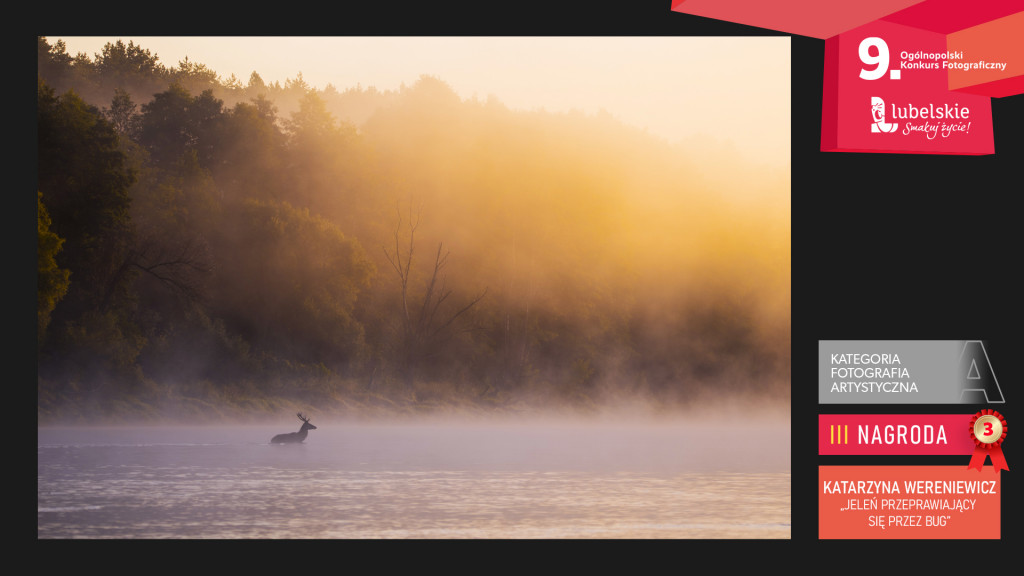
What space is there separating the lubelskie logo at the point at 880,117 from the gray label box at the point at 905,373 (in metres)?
1.84

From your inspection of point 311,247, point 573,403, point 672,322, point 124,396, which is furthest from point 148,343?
point 672,322

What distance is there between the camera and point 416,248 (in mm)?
18656

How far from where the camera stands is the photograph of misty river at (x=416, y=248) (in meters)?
16.2

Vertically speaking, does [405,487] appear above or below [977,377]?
below

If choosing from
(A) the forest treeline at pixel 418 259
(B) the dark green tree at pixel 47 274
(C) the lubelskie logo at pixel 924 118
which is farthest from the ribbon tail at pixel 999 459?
(B) the dark green tree at pixel 47 274

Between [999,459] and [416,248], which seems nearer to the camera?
[999,459]

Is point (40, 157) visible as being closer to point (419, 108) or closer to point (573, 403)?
point (419, 108)

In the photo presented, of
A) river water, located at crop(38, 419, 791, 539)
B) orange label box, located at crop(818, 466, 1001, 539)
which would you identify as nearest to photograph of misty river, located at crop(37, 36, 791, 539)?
river water, located at crop(38, 419, 791, 539)

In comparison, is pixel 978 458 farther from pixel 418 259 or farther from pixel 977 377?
pixel 418 259

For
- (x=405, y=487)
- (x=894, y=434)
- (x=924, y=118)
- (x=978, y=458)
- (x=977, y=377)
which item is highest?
(x=924, y=118)

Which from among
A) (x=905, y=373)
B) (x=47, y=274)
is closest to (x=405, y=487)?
(x=905, y=373)

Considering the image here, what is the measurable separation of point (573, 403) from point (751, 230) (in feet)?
16.1

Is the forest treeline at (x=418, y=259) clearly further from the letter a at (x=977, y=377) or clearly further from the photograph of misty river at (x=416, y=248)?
the letter a at (x=977, y=377)

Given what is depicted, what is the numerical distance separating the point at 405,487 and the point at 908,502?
4.95 m
